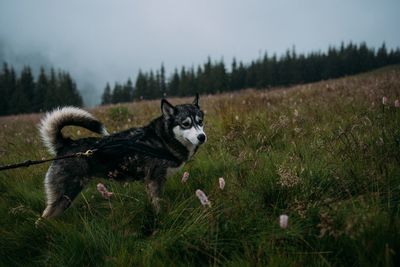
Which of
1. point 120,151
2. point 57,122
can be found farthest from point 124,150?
point 57,122

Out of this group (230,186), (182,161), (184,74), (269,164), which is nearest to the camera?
(230,186)

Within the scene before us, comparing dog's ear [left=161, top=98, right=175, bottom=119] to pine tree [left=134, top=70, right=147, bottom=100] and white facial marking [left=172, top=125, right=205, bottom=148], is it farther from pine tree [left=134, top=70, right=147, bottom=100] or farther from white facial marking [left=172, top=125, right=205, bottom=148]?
pine tree [left=134, top=70, right=147, bottom=100]

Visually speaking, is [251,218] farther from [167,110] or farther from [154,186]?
[167,110]

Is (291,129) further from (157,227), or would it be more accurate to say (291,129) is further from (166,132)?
(157,227)

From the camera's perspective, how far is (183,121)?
574 centimetres

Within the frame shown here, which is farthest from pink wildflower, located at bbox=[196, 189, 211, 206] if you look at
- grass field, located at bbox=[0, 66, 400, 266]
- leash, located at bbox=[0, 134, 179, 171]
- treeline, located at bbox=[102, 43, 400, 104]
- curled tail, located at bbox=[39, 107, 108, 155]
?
treeline, located at bbox=[102, 43, 400, 104]

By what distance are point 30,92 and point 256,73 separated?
221 ft

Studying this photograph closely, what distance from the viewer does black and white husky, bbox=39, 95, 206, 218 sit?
4.84 m

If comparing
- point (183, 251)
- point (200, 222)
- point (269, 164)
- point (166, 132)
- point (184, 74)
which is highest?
point (184, 74)

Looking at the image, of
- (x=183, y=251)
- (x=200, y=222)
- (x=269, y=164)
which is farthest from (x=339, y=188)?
(x=183, y=251)

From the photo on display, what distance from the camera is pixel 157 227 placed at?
394cm

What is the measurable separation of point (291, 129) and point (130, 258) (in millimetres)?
4503

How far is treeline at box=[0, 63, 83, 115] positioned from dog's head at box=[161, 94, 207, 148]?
68.9 metres

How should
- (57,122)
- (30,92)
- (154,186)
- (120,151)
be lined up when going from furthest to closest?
(30,92), (57,122), (120,151), (154,186)
